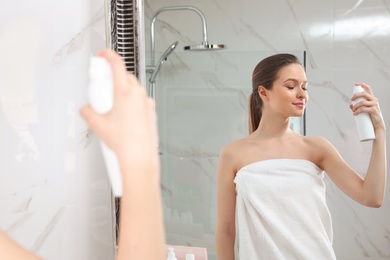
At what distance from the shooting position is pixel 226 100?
3.30ft

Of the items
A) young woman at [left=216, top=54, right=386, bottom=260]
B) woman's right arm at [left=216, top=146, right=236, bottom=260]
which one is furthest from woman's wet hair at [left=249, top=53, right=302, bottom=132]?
woman's right arm at [left=216, top=146, right=236, bottom=260]

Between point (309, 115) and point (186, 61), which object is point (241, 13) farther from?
point (309, 115)

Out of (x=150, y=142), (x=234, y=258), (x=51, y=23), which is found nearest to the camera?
(x=150, y=142)

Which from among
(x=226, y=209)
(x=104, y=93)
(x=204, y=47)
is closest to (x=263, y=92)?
(x=204, y=47)

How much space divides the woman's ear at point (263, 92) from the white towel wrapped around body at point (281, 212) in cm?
14

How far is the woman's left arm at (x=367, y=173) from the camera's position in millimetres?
973

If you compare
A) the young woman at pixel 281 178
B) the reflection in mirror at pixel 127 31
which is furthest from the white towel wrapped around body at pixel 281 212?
the reflection in mirror at pixel 127 31

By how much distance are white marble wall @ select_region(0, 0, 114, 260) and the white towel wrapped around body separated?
279 millimetres

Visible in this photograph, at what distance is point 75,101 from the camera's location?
0.88 metres

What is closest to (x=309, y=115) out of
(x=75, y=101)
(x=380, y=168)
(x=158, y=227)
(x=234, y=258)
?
(x=380, y=168)

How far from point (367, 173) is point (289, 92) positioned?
247mm

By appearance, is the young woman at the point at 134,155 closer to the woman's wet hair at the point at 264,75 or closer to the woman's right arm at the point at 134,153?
the woman's right arm at the point at 134,153

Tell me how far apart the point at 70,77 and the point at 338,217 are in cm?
64

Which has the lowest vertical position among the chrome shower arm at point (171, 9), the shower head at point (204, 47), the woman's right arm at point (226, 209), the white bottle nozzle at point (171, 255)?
the white bottle nozzle at point (171, 255)
